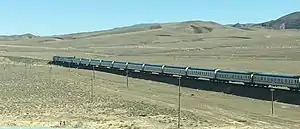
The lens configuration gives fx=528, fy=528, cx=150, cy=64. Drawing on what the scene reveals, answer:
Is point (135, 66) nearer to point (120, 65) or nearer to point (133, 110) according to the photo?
point (120, 65)

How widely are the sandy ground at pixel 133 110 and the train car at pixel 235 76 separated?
3.32 m

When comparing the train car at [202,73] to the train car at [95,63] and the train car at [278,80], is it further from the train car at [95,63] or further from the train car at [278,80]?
the train car at [95,63]

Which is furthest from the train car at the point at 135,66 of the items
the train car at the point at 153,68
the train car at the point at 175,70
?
the train car at the point at 175,70

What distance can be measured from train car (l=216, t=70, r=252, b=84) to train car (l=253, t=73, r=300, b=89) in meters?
1.11

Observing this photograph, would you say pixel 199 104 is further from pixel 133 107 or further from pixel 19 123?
pixel 19 123

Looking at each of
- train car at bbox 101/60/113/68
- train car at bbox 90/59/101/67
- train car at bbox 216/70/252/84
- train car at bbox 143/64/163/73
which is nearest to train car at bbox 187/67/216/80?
train car at bbox 216/70/252/84

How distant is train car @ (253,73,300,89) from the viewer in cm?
3897

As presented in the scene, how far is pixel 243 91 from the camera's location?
4428 cm

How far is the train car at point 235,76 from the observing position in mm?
45281

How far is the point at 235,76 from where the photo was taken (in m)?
47.0

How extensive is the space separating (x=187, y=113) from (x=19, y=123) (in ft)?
31.1

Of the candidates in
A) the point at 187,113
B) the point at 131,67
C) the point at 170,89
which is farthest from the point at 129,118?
the point at 131,67

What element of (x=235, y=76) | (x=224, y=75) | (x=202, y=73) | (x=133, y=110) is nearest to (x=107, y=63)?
(x=202, y=73)

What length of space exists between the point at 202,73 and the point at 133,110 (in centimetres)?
2402
